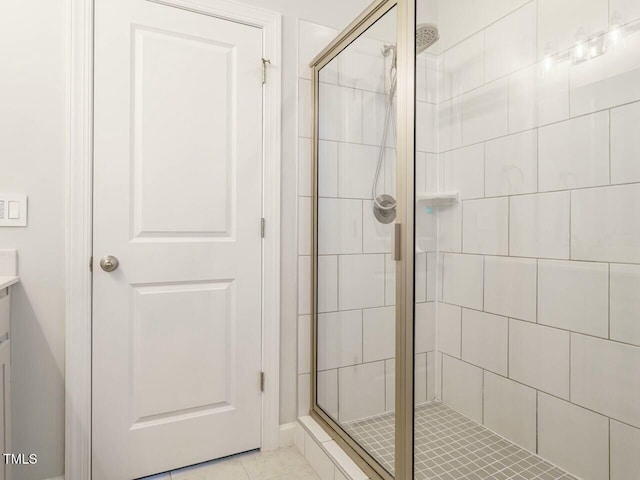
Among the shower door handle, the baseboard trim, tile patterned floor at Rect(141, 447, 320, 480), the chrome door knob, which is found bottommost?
tile patterned floor at Rect(141, 447, 320, 480)

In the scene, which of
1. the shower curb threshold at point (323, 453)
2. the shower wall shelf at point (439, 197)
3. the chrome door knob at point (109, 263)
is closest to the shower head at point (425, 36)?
the shower wall shelf at point (439, 197)

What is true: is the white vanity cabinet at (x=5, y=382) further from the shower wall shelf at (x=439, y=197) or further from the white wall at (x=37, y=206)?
the shower wall shelf at (x=439, y=197)

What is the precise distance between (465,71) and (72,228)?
64.9 inches

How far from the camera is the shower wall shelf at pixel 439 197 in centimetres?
124

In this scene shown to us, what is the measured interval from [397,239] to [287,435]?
112cm

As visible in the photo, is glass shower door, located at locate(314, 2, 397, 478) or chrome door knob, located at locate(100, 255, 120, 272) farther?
chrome door knob, located at locate(100, 255, 120, 272)

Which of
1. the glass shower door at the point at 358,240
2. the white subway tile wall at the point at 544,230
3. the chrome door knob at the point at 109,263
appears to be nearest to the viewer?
the white subway tile wall at the point at 544,230

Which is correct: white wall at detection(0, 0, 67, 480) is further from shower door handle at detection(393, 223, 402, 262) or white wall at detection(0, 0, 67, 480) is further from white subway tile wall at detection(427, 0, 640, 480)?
white subway tile wall at detection(427, 0, 640, 480)

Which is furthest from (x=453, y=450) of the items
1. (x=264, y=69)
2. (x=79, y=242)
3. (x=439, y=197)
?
(x=264, y=69)

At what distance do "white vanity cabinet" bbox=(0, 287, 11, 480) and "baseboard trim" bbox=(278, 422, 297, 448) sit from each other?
984 millimetres

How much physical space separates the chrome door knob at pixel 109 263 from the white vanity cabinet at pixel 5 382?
0.96ft

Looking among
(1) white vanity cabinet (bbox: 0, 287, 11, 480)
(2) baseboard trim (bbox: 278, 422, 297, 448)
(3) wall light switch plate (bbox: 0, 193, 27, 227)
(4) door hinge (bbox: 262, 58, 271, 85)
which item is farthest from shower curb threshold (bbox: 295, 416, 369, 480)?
(4) door hinge (bbox: 262, 58, 271, 85)

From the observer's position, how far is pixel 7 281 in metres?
1.23

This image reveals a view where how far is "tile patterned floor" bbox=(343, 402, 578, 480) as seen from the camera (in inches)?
48.9
